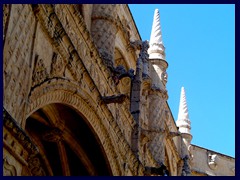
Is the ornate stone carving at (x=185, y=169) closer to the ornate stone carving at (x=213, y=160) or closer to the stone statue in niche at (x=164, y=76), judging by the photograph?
the stone statue in niche at (x=164, y=76)

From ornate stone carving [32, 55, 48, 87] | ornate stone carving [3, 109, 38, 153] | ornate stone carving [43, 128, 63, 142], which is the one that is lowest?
ornate stone carving [3, 109, 38, 153]

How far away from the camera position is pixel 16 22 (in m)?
7.16

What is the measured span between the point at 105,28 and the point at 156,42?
7401 mm

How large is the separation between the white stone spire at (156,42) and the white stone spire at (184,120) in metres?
6.46

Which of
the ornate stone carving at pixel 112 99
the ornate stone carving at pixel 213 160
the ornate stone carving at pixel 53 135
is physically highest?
the ornate stone carving at pixel 213 160

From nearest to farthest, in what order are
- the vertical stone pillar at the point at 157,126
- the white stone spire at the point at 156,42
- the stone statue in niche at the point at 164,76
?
the vertical stone pillar at the point at 157,126, the stone statue in niche at the point at 164,76, the white stone spire at the point at 156,42

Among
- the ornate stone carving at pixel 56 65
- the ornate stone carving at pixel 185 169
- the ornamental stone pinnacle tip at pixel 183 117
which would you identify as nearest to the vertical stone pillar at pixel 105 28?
the ornate stone carving at pixel 56 65

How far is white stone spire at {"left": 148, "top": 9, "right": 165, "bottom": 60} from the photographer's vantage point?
850 inches

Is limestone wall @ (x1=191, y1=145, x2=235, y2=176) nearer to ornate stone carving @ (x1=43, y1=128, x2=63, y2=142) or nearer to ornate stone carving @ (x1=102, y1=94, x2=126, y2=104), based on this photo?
ornate stone carving @ (x1=43, y1=128, x2=63, y2=142)

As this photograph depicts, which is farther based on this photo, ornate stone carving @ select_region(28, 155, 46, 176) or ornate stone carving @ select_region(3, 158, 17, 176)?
ornate stone carving @ select_region(28, 155, 46, 176)

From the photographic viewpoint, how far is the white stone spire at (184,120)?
88.5ft

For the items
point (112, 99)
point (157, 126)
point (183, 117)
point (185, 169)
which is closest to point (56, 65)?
point (112, 99)

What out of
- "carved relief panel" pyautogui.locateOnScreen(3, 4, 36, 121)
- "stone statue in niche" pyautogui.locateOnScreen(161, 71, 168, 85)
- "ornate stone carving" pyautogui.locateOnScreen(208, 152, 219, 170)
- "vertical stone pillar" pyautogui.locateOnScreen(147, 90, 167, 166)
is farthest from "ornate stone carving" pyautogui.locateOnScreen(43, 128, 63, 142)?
"ornate stone carving" pyautogui.locateOnScreen(208, 152, 219, 170)

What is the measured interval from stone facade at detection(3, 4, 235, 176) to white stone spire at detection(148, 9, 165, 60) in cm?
243
